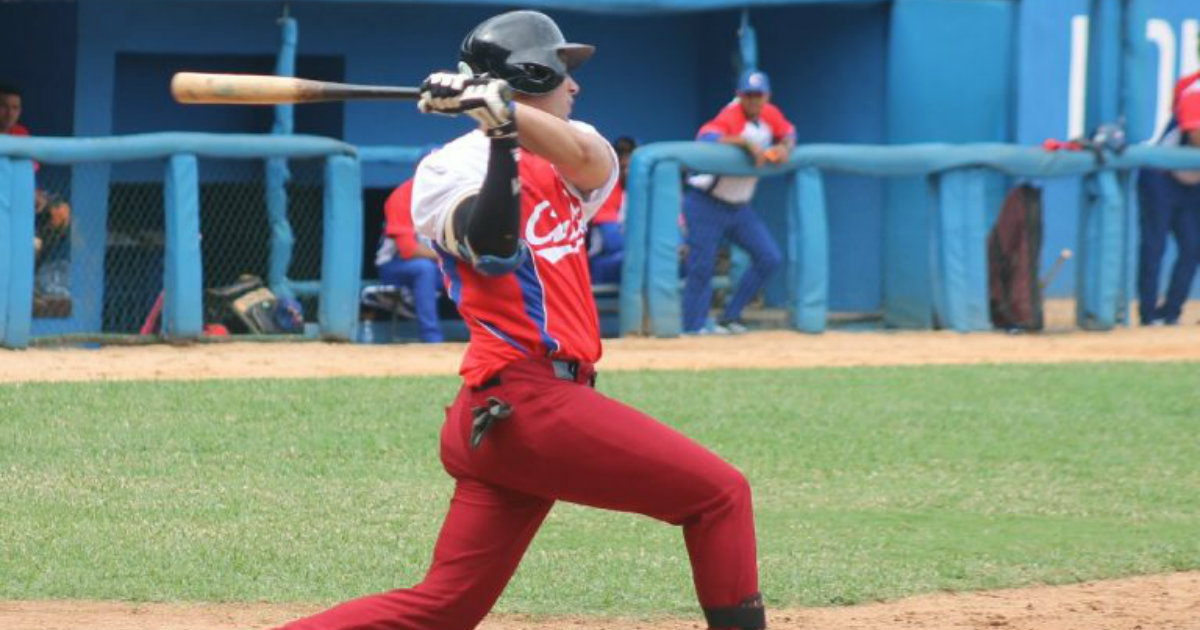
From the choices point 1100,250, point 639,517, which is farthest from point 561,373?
point 1100,250

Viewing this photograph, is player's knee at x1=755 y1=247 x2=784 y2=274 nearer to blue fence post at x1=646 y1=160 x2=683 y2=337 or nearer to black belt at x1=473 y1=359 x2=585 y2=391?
blue fence post at x1=646 y1=160 x2=683 y2=337

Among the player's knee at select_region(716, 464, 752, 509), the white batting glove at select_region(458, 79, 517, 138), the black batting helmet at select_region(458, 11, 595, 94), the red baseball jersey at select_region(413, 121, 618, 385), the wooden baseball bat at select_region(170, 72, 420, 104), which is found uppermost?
the black batting helmet at select_region(458, 11, 595, 94)

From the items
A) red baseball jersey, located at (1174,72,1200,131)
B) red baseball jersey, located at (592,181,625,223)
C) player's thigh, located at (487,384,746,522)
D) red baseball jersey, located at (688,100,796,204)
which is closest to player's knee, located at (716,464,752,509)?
player's thigh, located at (487,384,746,522)

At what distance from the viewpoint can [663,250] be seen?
13.1 meters

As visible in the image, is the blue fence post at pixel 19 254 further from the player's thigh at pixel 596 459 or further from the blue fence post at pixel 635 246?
the player's thigh at pixel 596 459

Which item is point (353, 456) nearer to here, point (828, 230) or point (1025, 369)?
point (1025, 369)

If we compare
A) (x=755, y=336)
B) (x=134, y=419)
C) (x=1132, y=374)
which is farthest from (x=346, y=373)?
(x=1132, y=374)

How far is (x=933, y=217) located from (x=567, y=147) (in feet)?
32.6

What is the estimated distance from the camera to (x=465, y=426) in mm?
4312

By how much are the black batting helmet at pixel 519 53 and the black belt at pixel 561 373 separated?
570 millimetres

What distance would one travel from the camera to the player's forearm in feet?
13.4

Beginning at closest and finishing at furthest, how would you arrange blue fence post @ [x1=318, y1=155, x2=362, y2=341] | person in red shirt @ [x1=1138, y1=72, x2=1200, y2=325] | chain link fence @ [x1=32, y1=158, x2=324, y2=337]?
chain link fence @ [x1=32, y1=158, x2=324, y2=337] < blue fence post @ [x1=318, y1=155, x2=362, y2=341] < person in red shirt @ [x1=1138, y1=72, x2=1200, y2=325]

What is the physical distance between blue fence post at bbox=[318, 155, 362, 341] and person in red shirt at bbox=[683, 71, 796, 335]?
217 centimetres

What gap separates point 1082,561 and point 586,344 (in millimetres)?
3041
